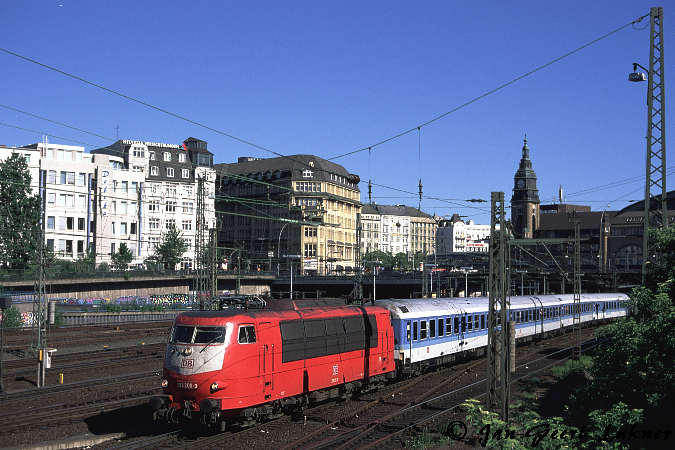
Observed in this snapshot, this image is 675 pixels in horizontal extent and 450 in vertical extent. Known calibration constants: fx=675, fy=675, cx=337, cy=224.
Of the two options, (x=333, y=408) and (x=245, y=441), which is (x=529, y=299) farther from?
(x=245, y=441)

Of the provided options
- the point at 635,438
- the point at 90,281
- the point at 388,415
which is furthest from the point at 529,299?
the point at 90,281

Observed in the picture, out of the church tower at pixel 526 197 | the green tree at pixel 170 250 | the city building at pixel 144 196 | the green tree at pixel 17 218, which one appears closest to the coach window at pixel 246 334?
the green tree at pixel 17 218

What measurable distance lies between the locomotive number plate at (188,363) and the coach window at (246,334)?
1.49 m

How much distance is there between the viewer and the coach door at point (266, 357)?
67.5ft

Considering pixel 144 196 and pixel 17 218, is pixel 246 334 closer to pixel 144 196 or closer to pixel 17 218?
pixel 17 218

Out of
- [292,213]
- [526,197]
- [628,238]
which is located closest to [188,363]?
[292,213]

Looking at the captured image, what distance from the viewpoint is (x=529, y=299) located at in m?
49.2

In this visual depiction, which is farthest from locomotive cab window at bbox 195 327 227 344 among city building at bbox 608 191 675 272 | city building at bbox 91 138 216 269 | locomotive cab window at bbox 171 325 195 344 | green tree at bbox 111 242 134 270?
city building at bbox 608 191 675 272

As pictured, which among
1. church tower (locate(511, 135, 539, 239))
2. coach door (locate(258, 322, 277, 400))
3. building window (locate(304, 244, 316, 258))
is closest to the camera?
coach door (locate(258, 322, 277, 400))

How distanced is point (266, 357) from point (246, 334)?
117 cm

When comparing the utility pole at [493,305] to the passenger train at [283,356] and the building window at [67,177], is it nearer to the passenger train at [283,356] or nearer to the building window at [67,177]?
the passenger train at [283,356]

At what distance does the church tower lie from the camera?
189 meters

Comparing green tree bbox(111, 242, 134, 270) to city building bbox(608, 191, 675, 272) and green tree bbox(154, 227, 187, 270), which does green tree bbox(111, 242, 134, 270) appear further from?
city building bbox(608, 191, 675, 272)

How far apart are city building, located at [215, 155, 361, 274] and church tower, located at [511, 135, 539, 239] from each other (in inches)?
2539
